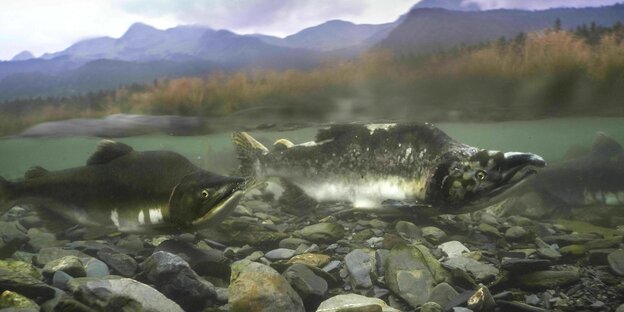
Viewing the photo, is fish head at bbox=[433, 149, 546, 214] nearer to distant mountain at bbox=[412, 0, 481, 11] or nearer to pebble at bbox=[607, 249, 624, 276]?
pebble at bbox=[607, 249, 624, 276]

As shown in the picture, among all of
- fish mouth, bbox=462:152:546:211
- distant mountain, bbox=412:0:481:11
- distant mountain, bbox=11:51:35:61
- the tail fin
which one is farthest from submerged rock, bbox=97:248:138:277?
distant mountain, bbox=412:0:481:11

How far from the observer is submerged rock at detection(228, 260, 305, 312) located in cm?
290

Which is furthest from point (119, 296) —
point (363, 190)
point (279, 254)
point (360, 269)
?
point (363, 190)

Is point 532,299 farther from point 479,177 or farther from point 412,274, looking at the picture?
point 479,177

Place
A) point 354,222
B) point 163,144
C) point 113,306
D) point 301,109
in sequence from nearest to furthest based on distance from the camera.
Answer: point 113,306
point 354,222
point 301,109
point 163,144

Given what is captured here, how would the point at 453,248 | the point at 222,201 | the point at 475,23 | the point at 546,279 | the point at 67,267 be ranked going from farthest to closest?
the point at 475,23
the point at 453,248
the point at 222,201
the point at 546,279
the point at 67,267

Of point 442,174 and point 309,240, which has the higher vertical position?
point 442,174

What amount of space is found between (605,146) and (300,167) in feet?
30.6

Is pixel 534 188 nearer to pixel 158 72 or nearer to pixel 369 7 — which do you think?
pixel 369 7

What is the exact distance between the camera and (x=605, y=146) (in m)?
10.4

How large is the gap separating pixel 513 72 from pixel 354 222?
4.28m

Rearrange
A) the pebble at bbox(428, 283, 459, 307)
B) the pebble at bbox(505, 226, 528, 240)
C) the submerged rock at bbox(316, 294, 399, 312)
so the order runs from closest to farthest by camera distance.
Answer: the submerged rock at bbox(316, 294, 399, 312) < the pebble at bbox(428, 283, 459, 307) < the pebble at bbox(505, 226, 528, 240)

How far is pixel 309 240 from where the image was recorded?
464cm

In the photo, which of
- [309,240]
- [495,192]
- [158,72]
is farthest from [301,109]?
[495,192]
